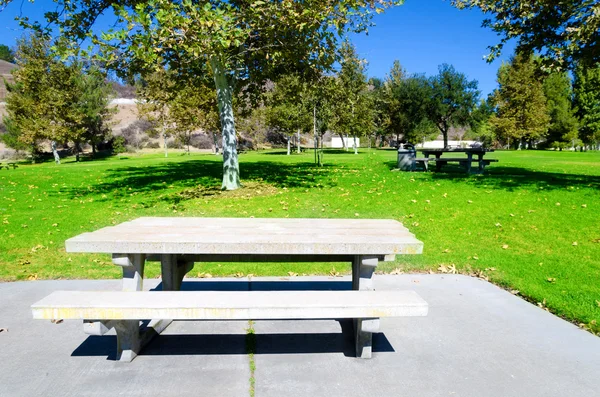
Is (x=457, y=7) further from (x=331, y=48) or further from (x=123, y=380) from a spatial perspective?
(x=123, y=380)

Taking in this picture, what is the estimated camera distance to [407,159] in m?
16.2

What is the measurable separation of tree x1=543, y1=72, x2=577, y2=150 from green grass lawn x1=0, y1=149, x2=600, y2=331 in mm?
46627

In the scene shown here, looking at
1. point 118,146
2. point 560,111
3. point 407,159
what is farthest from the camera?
point 560,111

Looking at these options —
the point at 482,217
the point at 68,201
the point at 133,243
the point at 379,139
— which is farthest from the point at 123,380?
the point at 379,139

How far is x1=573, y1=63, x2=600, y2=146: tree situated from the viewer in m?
49.7

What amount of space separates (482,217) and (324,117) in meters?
12.6

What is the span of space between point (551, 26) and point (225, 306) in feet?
45.5

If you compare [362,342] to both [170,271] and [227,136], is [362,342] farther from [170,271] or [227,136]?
[227,136]

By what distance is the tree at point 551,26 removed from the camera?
430 inches

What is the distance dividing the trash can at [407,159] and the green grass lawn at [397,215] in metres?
2.53

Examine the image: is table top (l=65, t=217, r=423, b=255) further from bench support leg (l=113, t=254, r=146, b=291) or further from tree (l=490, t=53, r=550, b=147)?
tree (l=490, t=53, r=550, b=147)

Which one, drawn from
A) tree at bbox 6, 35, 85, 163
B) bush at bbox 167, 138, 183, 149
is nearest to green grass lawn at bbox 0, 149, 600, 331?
tree at bbox 6, 35, 85, 163

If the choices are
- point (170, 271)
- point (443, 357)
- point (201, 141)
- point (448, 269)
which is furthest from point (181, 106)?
point (443, 357)

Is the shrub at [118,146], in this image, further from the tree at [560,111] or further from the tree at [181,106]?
the tree at [560,111]
